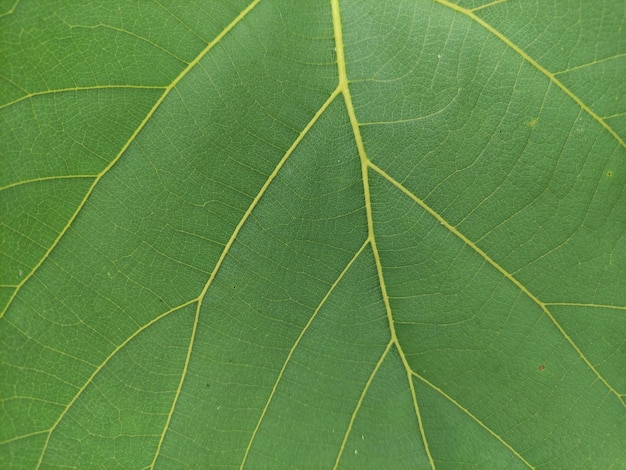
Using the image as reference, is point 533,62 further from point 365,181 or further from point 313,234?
point 313,234

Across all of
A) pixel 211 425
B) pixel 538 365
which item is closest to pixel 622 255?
pixel 538 365

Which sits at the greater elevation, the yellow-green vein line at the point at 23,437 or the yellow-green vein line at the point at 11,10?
the yellow-green vein line at the point at 11,10

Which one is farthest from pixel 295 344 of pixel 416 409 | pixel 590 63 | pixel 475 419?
pixel 590 63

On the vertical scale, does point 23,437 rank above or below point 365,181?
below

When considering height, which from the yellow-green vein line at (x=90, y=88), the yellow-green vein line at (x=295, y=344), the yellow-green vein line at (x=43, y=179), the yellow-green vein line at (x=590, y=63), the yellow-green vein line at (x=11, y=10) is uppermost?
the yellow-green vein line at (x=11, y=10)

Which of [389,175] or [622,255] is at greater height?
[389,175]

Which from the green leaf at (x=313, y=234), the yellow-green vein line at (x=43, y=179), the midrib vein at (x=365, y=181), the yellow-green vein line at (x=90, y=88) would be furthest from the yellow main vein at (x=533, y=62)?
the yellow-green vein line at (x=43, y=179)

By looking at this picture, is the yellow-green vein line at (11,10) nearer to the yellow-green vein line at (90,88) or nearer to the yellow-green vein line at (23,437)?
the yellow-green vein line at (90,88)

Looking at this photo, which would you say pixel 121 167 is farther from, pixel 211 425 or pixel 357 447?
pixel 357 447
